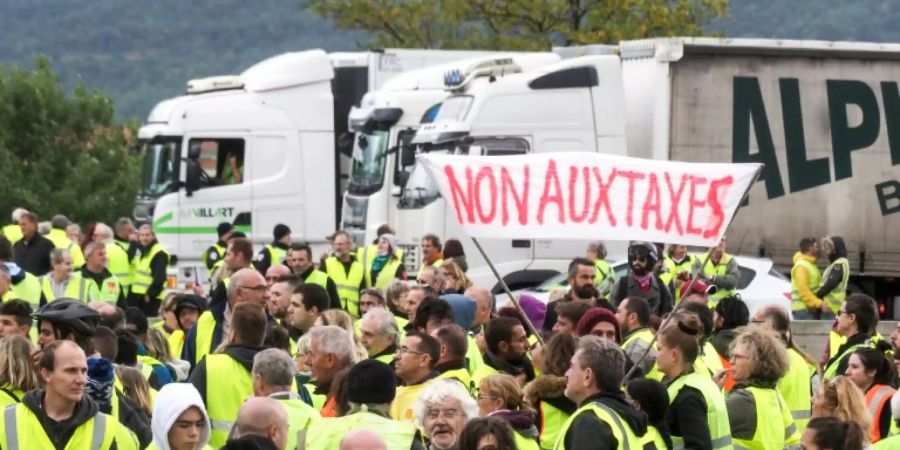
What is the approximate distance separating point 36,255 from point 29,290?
21.9ft

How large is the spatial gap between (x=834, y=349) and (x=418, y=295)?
275 cm

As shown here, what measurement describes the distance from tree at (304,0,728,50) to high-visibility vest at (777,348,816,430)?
28935 mm

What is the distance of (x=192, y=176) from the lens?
2655 cm

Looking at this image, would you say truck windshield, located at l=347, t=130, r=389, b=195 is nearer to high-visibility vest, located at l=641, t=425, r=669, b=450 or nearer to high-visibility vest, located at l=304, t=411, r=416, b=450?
high-visibility vest, located at l=641, t=425, r=669, b=450

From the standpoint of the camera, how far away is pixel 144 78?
145750mm

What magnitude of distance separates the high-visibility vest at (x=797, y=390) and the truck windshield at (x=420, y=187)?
1200 cm

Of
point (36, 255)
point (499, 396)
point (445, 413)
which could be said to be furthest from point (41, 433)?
point (36, 255)

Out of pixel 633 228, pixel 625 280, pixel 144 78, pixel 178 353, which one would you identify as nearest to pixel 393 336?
pixel 633 228

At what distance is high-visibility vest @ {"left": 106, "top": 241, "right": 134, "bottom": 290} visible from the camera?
21562 mm

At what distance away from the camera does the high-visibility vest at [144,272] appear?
21.8m

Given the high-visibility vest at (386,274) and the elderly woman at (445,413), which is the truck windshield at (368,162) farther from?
the elderly woman at (445,413)

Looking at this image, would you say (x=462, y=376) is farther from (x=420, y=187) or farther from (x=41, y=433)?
(x=420, y=187)

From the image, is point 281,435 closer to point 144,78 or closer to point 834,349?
point 834,349

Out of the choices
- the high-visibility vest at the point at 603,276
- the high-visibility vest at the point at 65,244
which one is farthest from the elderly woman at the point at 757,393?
the high-visibility vest at the point at 65,244
